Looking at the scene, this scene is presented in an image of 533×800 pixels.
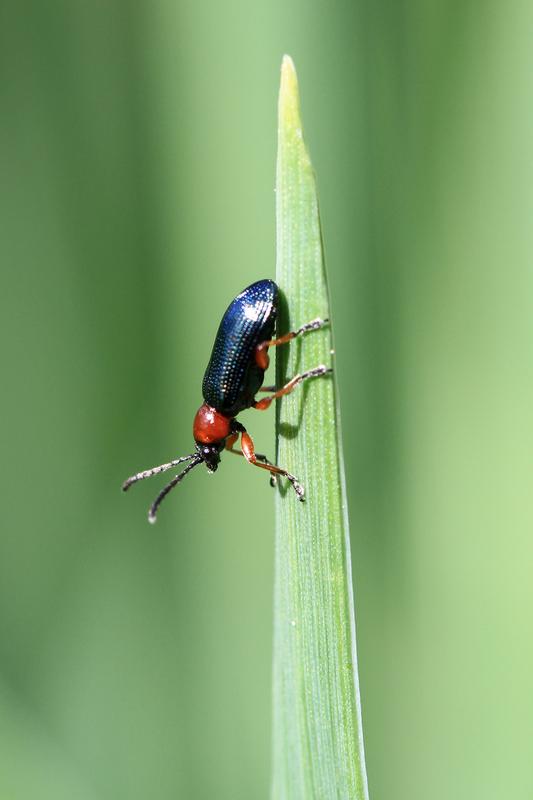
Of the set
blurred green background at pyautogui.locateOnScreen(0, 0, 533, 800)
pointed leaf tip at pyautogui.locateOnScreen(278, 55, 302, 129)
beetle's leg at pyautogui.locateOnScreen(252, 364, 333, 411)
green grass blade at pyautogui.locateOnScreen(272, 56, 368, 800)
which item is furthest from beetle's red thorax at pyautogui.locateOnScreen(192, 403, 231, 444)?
pointed leaf tip at pyautogui.locateOnScreen(278, 55, 302, 129)

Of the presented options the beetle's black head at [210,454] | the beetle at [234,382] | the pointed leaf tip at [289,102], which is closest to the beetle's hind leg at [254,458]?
the beetle at [234,382]

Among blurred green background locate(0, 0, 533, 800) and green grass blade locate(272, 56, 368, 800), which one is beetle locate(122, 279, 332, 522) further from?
green grass blade locate(272, 56, 368, 800)

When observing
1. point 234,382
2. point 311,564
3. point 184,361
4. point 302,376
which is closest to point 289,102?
point 302,376

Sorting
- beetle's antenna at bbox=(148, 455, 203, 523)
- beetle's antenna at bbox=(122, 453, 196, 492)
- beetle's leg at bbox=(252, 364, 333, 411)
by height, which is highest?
beetle's leg at bbox=(252, 364, 333, 411)

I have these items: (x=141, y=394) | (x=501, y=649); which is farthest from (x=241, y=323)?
(x=501, y=649)

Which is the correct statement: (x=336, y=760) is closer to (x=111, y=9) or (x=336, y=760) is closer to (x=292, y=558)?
(x=292, y=558)

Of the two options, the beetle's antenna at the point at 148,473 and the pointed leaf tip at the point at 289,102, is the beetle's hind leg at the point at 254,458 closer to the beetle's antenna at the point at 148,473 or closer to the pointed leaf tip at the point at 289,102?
the beetle's antenna at the point at 148,473
